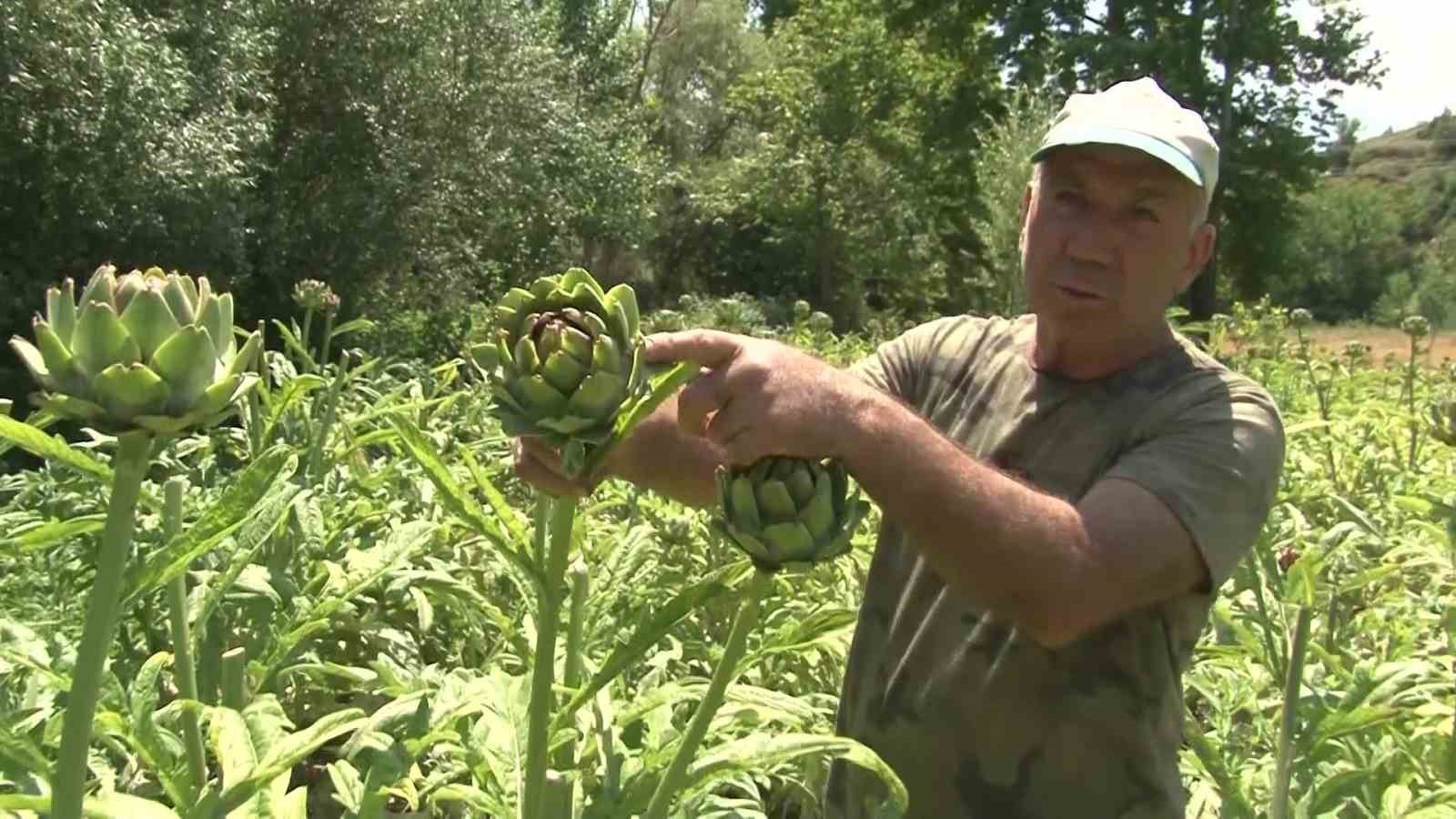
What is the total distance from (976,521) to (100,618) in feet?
2.40

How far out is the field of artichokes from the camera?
0.77 m

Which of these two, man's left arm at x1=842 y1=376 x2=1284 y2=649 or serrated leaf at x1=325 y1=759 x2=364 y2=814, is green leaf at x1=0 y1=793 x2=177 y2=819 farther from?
man's left arm at x1=842 y1=376 x2=1284 y2=649

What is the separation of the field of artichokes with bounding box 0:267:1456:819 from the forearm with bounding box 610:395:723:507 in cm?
12

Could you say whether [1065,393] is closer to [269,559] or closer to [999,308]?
[269,559]

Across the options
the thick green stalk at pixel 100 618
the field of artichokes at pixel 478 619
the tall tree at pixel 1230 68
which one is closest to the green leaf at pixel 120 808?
the field of artichokes at pixel 478 619

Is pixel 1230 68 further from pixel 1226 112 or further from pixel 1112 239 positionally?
pixel 1112 239

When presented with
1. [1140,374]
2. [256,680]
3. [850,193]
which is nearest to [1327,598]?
[1140,374]

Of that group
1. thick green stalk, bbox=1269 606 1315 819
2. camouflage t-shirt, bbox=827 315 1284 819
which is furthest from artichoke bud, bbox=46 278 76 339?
thick green stalk, bbox=1269 606 1315 819

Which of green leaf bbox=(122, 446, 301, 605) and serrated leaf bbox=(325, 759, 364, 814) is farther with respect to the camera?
serrated leaf bbox=(325, 759, 364, 814)

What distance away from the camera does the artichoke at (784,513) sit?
866mm

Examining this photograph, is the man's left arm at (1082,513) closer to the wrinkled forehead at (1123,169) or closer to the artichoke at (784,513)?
the artichoke at (784,513)

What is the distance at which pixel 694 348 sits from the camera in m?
0.97

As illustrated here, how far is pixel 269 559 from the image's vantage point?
1838 mm

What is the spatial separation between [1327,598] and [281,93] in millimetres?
8764
